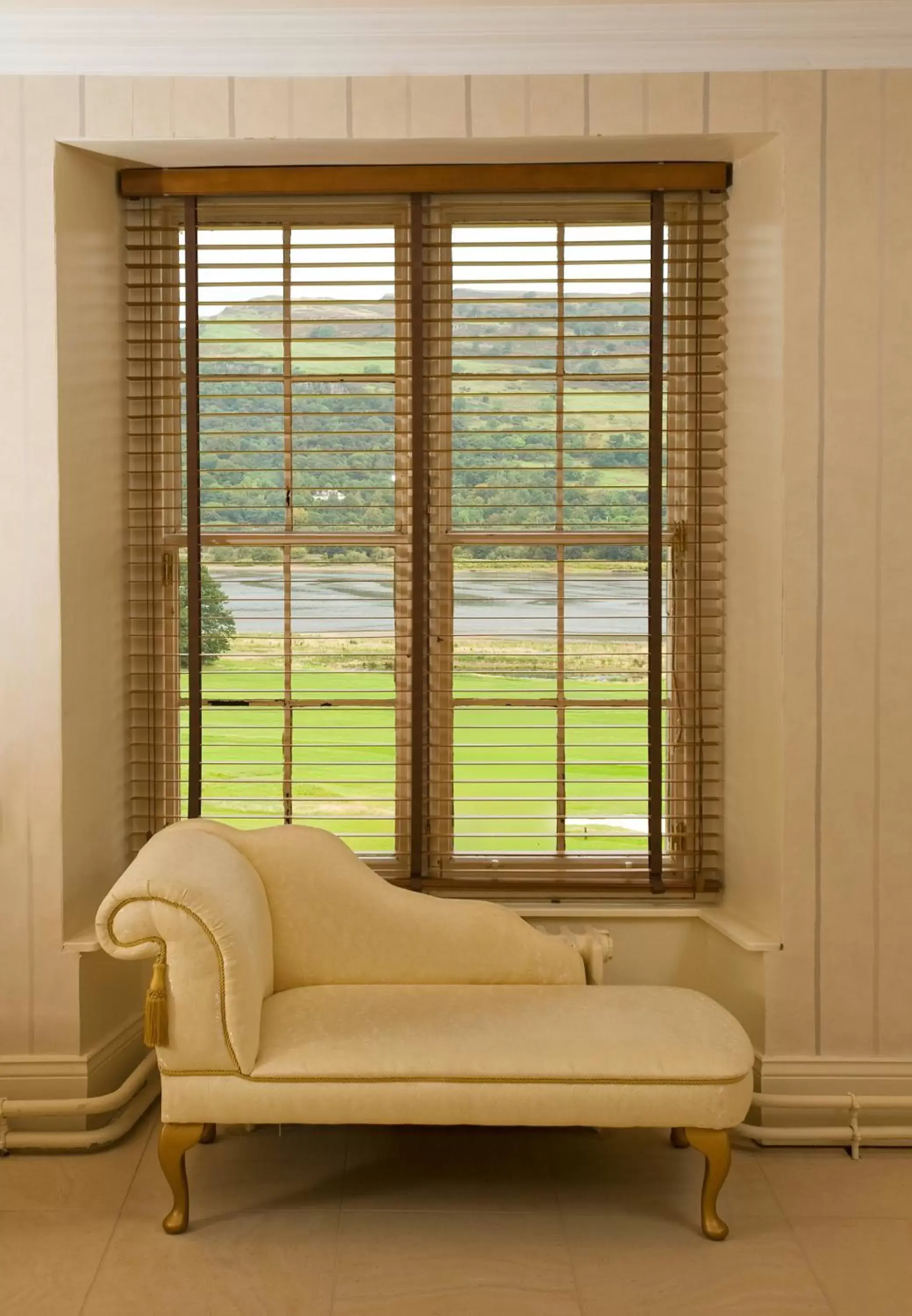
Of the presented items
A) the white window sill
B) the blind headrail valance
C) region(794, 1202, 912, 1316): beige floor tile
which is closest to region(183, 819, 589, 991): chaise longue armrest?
the white window sill

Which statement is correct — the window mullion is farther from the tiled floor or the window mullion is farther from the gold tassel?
the gold tassel

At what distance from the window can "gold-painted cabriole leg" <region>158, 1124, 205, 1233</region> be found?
3.26 feet

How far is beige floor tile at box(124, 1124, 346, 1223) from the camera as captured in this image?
103 inches

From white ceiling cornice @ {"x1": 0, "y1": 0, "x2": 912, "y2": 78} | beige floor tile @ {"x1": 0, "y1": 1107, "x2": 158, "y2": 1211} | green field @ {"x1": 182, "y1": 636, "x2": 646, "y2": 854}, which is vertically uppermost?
white ceiling cornice @ {"x1": 0, "y1": 0, "x2": 912, "y2": 78}

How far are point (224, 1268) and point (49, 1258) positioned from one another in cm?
39

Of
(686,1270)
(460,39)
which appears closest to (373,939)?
(686,1270)

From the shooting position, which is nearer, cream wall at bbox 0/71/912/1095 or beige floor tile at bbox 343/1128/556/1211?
beige floor tile at bbox 343/1128/556/1211

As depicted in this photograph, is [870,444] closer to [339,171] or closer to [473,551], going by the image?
[473,551]

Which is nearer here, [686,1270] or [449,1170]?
[686,1270]

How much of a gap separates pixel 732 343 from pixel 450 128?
96cm

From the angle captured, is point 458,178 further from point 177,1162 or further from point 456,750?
point 177,1162

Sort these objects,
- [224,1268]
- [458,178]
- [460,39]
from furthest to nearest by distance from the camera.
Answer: [458,178], [460,39], [224,1268]

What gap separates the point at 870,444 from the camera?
2.91 metres

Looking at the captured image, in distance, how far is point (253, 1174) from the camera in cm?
276
